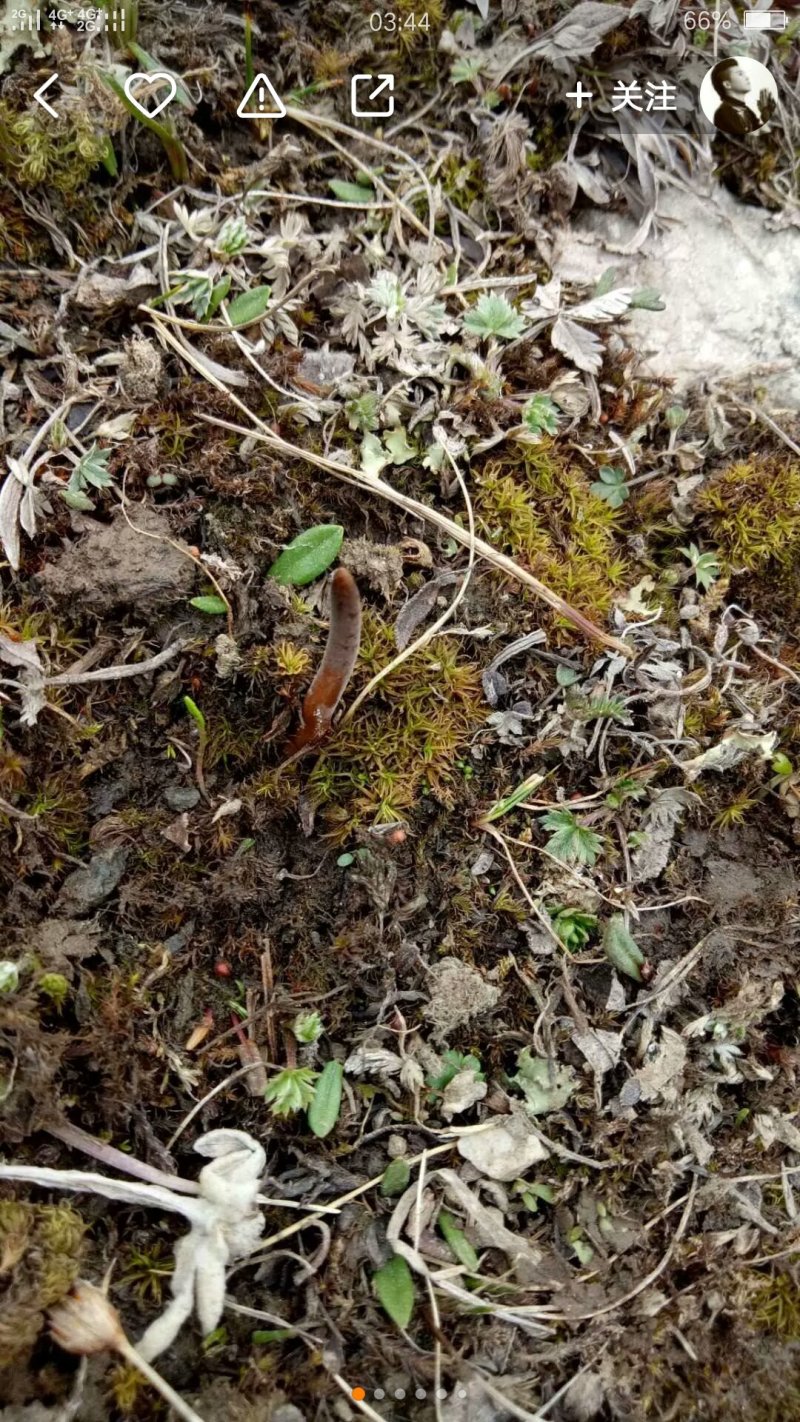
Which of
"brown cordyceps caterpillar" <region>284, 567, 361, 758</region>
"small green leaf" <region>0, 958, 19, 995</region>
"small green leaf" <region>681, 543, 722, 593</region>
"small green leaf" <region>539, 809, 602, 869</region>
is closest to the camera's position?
"brown cordyceps caterpillar" <region>284, 567, 361, 758</region>

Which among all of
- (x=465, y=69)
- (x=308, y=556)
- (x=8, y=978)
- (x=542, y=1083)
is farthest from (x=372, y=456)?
(x=542, y=1083)

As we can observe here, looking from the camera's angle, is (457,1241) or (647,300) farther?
(647,300)

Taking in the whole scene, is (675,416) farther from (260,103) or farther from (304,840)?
(304,840)

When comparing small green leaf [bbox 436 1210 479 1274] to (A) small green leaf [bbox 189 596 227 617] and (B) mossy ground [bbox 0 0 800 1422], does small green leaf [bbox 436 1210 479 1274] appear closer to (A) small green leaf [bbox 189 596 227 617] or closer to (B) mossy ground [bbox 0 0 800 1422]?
(B) mossy ground [bbox 0 0 800 1422]

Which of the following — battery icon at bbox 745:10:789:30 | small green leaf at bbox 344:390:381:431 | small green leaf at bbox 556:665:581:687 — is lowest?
small green leaf at bbox 556:665:581:687

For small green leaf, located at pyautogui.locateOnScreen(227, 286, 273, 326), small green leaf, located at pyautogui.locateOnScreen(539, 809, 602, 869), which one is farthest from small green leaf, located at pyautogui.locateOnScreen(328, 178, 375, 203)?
small green leaf, located at pyautogui.locateOnScreen(539, 809, 602, 869)

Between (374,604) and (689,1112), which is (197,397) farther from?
(689,1112)
